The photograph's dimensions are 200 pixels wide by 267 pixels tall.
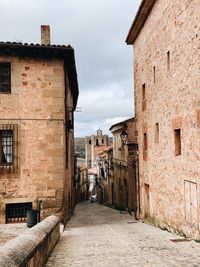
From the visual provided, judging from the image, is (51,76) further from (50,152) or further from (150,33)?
(150,33)

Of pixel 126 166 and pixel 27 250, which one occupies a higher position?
pixel 126 166

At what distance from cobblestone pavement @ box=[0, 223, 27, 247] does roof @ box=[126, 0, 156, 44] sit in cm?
915

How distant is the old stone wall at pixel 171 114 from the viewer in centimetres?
893

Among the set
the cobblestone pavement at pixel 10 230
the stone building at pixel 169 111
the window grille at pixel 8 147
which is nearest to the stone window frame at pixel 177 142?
the stone building at pixel 169 111

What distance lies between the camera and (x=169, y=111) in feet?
36.1

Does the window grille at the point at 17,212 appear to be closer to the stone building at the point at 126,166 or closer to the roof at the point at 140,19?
the stone building at the point at 126,166

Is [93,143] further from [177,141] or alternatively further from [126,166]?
[177,141]

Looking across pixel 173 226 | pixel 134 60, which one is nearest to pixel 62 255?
pixel 173 226

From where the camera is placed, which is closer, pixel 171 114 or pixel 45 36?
pixel 171 114

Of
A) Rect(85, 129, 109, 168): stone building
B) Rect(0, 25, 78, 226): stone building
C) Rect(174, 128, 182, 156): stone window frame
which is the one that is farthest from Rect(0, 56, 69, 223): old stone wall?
Rect(85, 129, 109, 168): stone building

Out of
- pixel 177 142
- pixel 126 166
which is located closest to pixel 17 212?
pixel 177 142

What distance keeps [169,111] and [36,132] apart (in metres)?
4.84

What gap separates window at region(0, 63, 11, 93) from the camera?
12.4 meters

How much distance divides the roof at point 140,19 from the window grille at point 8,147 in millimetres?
6584
